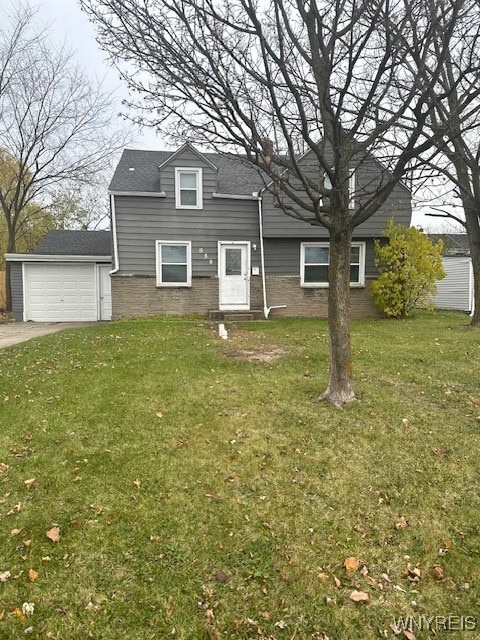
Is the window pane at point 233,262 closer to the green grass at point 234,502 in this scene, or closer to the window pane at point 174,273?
the window pane at point 174,273

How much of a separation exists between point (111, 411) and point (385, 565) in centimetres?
320

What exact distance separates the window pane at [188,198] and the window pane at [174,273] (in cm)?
200

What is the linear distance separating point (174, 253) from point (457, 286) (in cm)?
1279

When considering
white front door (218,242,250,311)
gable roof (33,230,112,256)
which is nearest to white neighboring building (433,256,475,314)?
white front door (218,242,250,311)

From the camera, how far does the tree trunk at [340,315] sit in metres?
4.73

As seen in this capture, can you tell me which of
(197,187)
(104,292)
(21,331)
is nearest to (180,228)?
(197,187)

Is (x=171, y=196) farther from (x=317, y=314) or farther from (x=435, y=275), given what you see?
(x=435, y=275)

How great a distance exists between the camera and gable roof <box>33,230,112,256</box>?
15109 mm

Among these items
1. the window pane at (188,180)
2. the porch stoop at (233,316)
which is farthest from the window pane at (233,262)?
the window pane at (188,180)

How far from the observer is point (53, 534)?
2.60 m

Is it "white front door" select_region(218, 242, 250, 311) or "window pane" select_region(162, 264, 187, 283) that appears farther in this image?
"white front door" select_region(218, 242, 250, 311)

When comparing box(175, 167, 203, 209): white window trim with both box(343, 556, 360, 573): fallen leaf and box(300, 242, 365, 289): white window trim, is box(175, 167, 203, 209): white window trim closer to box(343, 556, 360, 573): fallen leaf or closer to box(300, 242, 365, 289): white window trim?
box(300, 242, 365, 289): white window trim

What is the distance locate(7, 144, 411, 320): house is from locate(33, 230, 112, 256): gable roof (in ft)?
10.3

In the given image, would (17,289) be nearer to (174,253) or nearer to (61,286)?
(61,286)
